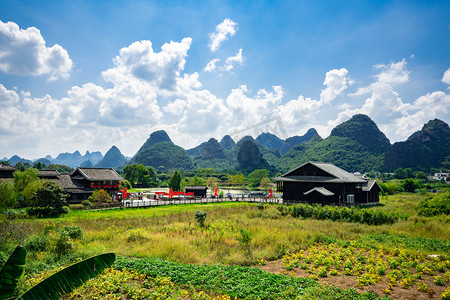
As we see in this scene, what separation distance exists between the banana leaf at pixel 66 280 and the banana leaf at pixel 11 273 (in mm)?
378

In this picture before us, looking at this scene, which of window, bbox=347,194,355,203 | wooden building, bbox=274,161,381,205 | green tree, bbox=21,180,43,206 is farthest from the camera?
window, bbox=347,194,355,203

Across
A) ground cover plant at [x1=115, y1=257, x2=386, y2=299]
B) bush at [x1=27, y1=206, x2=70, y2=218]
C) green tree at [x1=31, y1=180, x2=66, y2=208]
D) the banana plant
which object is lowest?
bush at [x1=27, y1=206, x2=70, y2=218]

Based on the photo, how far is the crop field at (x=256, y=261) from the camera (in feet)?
29.7

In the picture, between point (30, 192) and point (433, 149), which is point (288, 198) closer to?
point (30, 192)

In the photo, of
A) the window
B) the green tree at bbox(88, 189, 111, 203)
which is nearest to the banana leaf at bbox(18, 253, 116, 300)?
the green tree at bbox(88, 189, 111, 203)

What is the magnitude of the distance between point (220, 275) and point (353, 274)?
19.4 ft

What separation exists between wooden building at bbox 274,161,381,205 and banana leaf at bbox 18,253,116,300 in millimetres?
34810

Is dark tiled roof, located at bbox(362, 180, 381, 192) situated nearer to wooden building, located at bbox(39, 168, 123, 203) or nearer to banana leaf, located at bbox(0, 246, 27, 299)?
wooden building, located at bbox(39, 168, 123, 203)

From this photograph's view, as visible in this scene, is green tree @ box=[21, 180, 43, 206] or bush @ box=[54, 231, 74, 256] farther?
green tree @ box=[21, 180, 43, 206]

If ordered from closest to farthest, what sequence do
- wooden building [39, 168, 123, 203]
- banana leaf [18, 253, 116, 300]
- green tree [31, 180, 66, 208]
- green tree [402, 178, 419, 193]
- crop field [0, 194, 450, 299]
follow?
banana leaf [18, 253, 116, 300] → crop field [0, 194, 450, 299] → green tree [31, 180, 66, 208] → wooden building [39, 168, 123, 203] → green tree [402, 178, 419, 193]

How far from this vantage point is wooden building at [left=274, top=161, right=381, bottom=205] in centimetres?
3775

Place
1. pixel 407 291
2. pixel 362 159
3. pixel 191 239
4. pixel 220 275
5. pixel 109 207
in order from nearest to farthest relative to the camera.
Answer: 1. pixel 407 291
2. pixel 220 275
3. pixel 191 239
4. pixel 109 207
5. pixel 362 159

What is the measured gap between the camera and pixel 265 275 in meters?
10.4

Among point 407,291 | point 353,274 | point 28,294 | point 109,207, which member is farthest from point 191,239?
point 109,207
